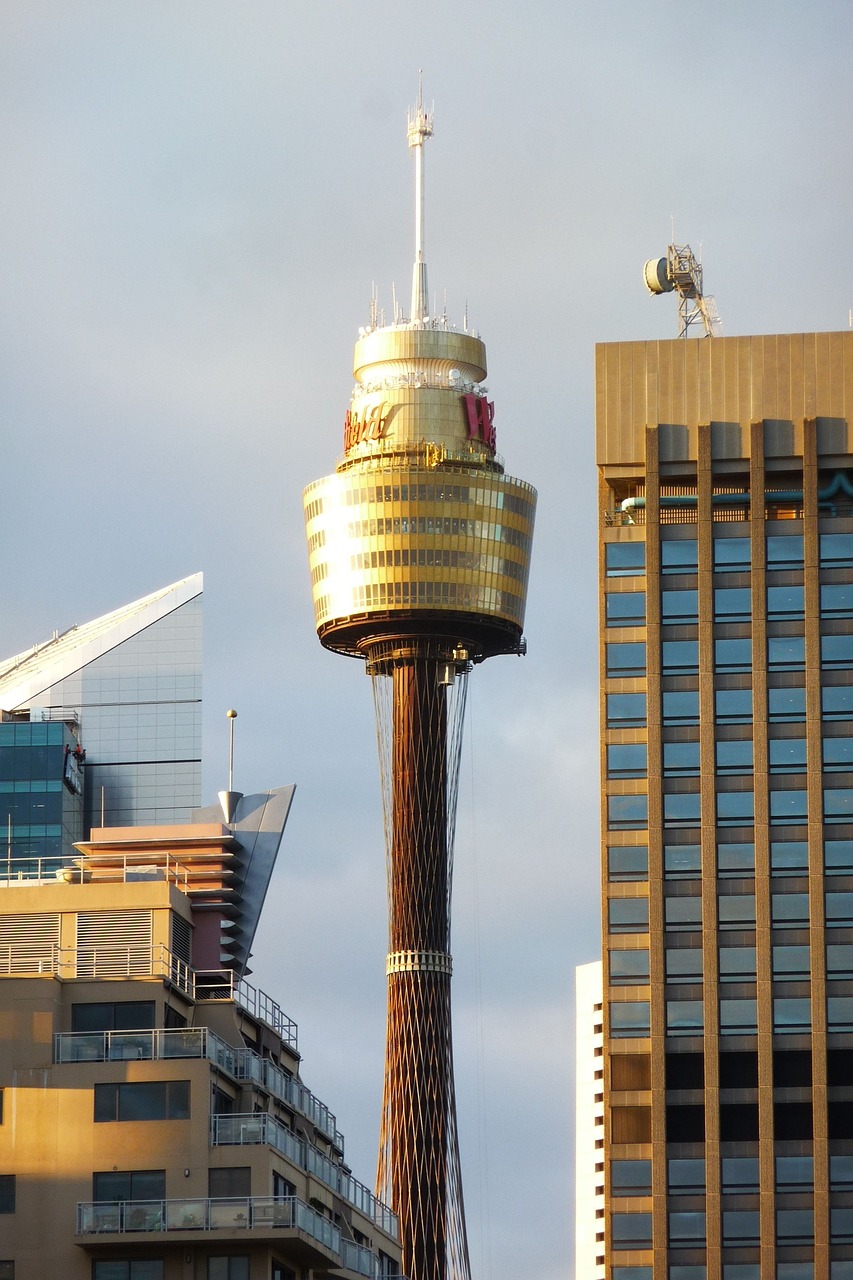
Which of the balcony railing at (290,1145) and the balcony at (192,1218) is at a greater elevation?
the balcony railing at (290,1145)

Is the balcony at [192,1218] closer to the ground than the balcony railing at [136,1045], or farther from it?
closer to the ground

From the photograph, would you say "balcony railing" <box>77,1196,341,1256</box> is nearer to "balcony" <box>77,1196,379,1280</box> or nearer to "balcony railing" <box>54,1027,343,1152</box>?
"balcony" <box>77,1196,379,1280</box>

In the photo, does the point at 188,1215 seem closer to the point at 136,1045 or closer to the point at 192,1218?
the point at 192,1218

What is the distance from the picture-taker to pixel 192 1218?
374ft

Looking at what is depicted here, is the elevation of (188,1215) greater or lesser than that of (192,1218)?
greater

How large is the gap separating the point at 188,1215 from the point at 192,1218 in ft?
0.58

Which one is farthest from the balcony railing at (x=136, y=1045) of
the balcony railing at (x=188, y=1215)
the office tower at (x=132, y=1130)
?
the balcony railing at (x=188, y=1215)

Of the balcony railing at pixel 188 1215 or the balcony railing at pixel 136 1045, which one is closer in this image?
the balcony railing at pixel 188 1215

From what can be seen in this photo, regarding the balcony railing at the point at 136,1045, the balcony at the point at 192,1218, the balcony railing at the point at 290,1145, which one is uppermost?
the balcony railing at the point at 136,1045

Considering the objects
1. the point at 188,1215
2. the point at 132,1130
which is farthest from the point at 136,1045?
the point at 188,1215

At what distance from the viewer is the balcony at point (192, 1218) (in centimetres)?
11331

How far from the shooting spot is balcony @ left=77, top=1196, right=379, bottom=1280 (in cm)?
11331

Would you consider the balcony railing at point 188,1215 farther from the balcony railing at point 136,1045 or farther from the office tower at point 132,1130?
the balcony railing at point 136,1045

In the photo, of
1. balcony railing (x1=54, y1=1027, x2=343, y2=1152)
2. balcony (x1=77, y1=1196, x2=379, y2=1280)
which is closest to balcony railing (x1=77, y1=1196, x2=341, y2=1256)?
balcony (x1=77, y1=1196, x2=379, y2=1280)
